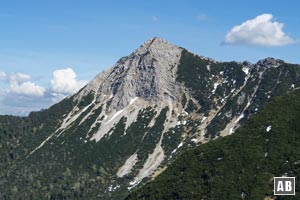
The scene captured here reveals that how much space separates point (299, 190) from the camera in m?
178

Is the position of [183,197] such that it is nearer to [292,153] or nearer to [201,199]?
[201,199]

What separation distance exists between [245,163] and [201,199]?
23.0 meters

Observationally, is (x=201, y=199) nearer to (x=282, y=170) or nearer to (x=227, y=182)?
(x=227, y=182)

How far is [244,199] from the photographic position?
178375 mm

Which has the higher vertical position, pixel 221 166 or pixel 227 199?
pixel 221 166

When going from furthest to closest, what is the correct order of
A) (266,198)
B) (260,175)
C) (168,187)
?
1. (168,187)
2. (260,175)
3. (266,198)

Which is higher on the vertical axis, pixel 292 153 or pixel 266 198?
pixel 292 153

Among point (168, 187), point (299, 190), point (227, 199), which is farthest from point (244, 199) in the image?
point (168, 187)

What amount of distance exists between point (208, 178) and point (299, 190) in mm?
33650

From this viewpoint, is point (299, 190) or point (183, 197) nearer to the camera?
point (299, 190)

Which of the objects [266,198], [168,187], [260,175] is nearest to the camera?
[266,198]

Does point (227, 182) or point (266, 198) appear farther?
point (227, 182)

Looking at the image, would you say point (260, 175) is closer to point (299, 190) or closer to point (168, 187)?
point (299, 190)

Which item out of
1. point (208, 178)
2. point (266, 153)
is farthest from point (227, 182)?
point (266, 153)
